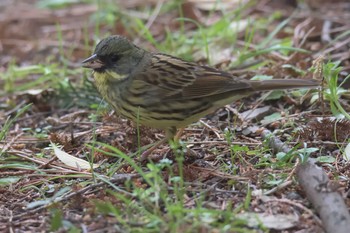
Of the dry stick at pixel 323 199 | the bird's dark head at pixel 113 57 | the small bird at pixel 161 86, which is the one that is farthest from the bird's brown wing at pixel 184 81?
the dry stick at pixel 323 199

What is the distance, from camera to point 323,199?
3.21 m

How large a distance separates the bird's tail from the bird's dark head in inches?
31.1

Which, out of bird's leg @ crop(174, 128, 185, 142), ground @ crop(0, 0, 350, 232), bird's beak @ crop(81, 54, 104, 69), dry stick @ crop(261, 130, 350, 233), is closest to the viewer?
dry stick @ crop(261, 130, 350, 233)

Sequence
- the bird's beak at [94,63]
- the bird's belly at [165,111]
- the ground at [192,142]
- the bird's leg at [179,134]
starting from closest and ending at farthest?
the ground at [192,142] < the bird's belly at [165,111] < the bird's beak at [94,63] < the bird's leg at [179,134]

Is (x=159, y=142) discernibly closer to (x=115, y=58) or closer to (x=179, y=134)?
(x=179, y=134)

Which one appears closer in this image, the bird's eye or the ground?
the ground

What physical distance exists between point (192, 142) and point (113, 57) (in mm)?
743

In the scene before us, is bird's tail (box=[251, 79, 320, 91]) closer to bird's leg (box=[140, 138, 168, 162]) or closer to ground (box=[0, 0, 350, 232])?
ground (box=[0, 0, 350, 232])

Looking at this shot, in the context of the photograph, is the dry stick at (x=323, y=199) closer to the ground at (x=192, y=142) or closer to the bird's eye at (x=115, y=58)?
the ground at (x=192, y=142)

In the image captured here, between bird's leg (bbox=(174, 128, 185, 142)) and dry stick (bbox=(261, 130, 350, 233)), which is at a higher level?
dry stick (bbox=(261, 130, 350, 233))

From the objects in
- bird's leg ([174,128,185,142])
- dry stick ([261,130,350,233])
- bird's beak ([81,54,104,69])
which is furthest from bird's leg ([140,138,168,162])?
dry stick ([261,130,350,233])

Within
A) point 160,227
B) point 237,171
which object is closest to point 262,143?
point 237,171

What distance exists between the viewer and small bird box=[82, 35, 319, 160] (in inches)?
162

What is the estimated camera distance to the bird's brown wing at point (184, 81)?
417cm
